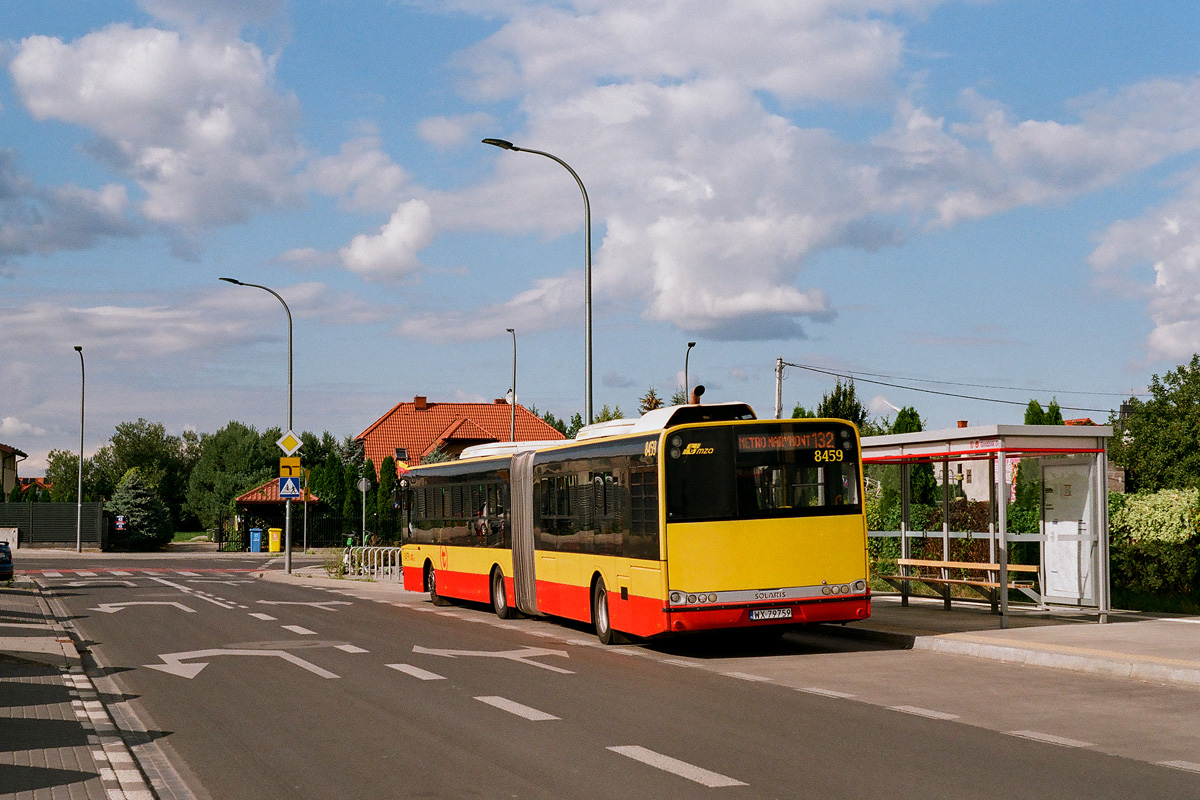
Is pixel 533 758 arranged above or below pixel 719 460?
below

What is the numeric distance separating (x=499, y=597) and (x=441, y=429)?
7207 centimetres

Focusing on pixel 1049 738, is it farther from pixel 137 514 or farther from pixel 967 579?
pixel 137 514

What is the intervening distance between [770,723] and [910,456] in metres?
9.77

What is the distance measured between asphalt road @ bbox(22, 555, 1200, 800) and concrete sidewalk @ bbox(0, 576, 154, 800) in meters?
0.33

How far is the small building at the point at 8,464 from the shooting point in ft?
350

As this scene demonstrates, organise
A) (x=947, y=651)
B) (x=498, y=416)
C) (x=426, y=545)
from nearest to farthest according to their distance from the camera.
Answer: (x=947, y=651) → (x=426, y=545) → (x=498, y=416)

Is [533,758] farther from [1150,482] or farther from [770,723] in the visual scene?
[1150,482]

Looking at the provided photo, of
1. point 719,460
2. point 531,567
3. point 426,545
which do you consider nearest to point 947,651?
point 719,460

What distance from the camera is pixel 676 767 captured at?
8406mm

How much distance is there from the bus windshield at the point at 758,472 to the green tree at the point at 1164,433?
40772 millimetres

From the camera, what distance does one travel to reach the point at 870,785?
7.75 meters

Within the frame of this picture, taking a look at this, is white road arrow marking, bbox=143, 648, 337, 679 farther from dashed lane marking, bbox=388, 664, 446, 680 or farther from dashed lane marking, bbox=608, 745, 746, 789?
dashed lane marking, bbox=608, 745, 746, 789

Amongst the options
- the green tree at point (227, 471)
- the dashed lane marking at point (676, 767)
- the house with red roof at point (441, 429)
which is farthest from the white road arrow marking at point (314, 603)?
the green tree at point (227, 471)

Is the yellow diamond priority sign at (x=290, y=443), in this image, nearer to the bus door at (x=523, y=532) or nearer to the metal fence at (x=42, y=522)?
the bus door at (x=523, y=532)
